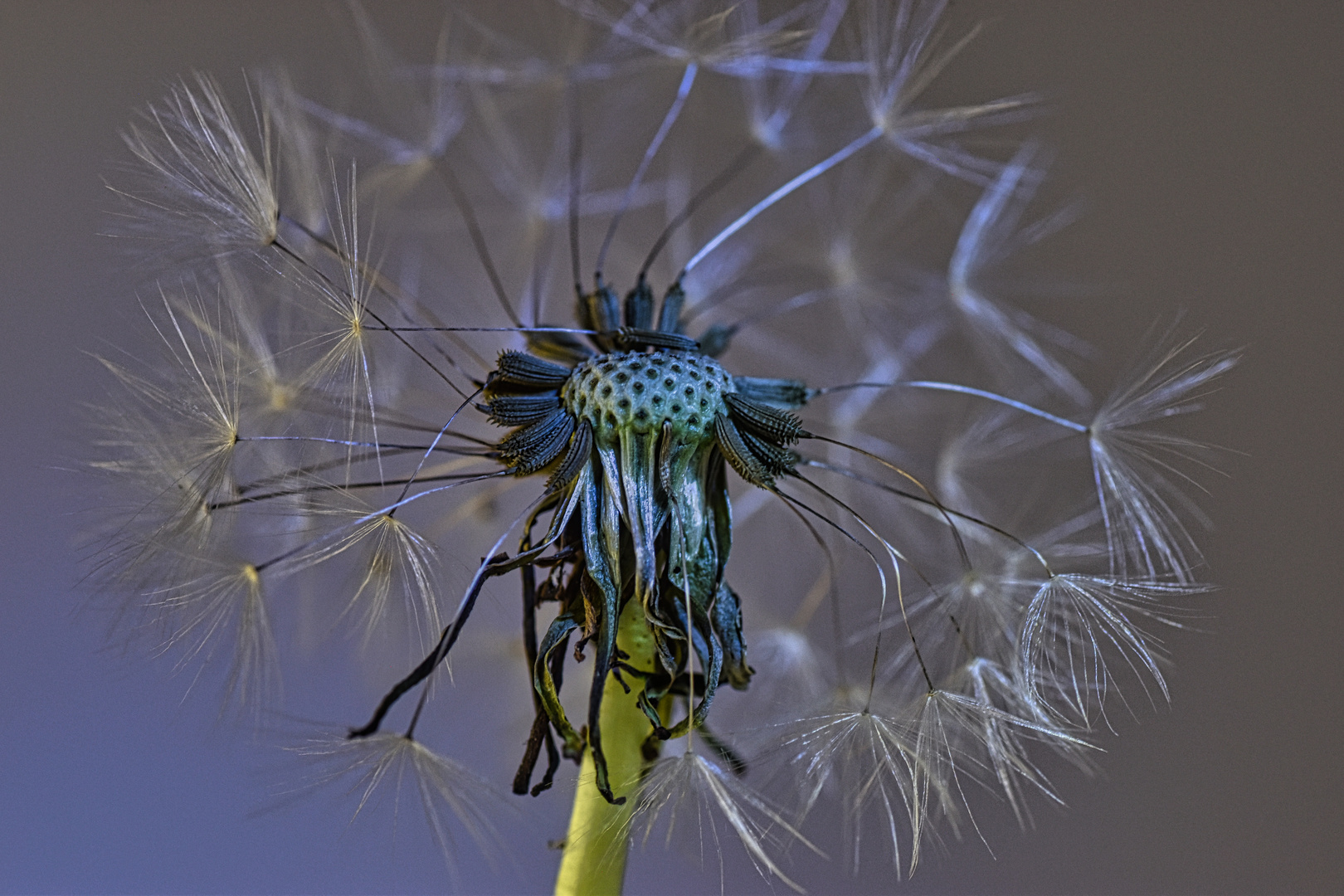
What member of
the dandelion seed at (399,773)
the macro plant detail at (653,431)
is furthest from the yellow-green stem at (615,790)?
the dandelion seed at (399,773)

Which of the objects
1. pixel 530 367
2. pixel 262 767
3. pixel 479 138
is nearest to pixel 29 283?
pixel 479 138

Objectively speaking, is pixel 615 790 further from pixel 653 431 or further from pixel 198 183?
pixel 198 183

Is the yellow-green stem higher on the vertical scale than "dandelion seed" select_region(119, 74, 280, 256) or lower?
lower

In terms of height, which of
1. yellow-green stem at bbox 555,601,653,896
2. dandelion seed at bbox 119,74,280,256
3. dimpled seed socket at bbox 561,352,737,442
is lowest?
yellow-green stem at bbox 555,601,653,896

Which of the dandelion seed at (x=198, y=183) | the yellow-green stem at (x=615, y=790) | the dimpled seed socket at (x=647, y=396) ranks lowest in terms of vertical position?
the yellow-green stem at (x=615, y=790)

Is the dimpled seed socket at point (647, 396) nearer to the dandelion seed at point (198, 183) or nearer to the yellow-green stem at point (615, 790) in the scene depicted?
the yellow-green stem at point (615, 790)

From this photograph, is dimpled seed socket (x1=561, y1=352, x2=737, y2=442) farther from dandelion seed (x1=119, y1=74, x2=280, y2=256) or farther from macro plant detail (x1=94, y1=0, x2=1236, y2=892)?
dandelion seed (x1=119, y1=74, x2=280, y2=256)

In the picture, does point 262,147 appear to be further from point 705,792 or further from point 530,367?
point 705,792

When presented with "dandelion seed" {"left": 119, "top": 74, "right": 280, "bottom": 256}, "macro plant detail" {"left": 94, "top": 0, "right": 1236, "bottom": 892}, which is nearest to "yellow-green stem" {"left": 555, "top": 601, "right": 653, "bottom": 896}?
"macro plant detail" {"left": 94, "top": 0, "right": 1236, "bottom": 892}

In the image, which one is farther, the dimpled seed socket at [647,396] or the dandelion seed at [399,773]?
the dandelion seed at [399,773]
